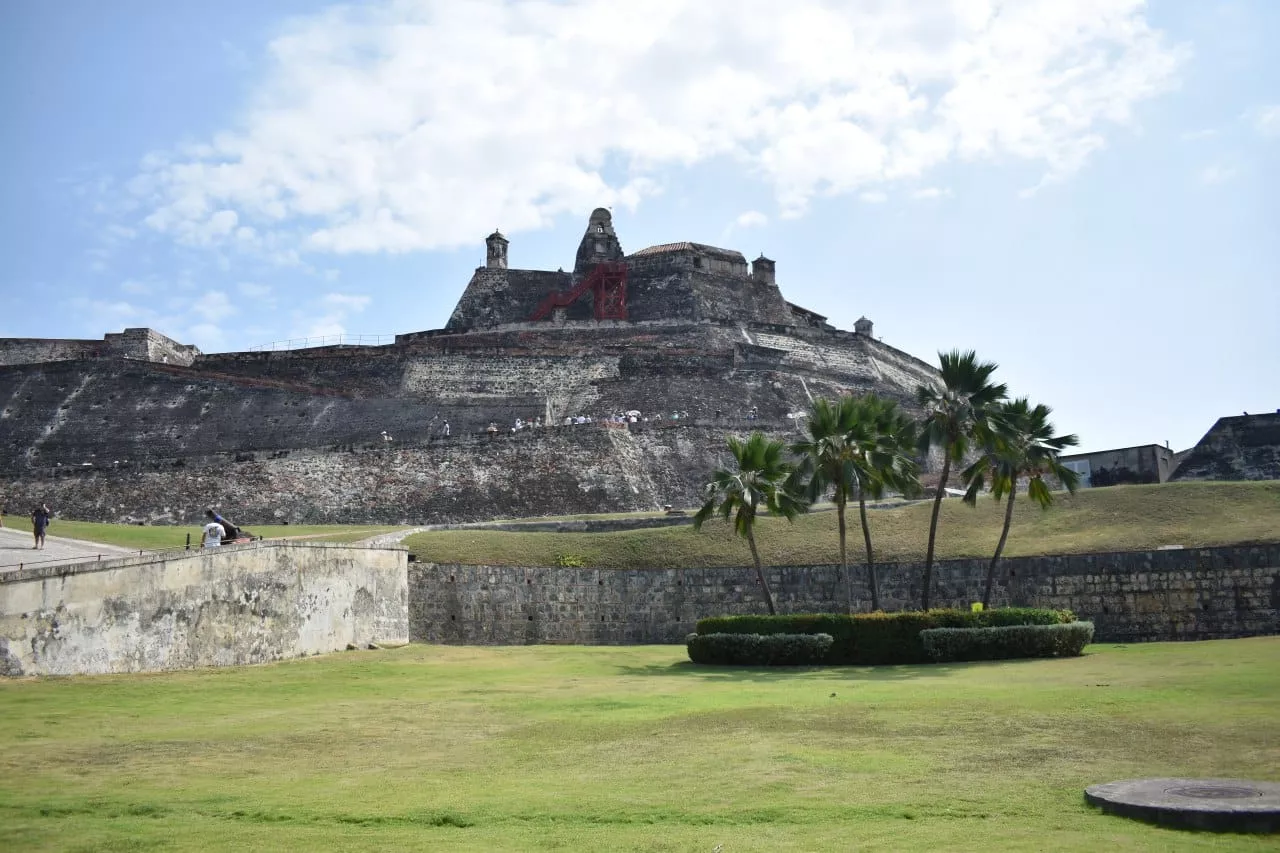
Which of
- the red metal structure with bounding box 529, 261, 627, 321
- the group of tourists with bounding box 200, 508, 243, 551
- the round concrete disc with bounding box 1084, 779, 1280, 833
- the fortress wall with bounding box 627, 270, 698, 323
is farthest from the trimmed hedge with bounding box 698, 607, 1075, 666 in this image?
the red metal structure with bounding box 529, 261, 627, 321

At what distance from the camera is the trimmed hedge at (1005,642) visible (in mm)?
21656

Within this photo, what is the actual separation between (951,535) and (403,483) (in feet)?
59.4

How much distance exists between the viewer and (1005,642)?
2173cm

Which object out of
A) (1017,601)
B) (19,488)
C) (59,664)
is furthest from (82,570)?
(19,488)

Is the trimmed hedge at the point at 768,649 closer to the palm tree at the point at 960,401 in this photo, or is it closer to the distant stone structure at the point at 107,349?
the palm tree at the point at 960,401

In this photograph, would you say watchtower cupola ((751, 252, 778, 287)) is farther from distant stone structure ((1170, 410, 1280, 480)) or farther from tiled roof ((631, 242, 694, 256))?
distant stone structure ((1170, 410, 1280, 480))

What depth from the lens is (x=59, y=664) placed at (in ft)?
53.7

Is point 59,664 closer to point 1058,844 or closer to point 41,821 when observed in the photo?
point 41,821

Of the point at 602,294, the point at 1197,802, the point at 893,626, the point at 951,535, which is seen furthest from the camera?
the point at 602,294

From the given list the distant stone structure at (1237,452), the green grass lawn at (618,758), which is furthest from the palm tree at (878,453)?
the distant stone structure at (1237,452)

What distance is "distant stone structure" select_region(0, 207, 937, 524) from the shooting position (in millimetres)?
38406

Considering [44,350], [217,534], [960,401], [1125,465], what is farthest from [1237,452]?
[44,350]

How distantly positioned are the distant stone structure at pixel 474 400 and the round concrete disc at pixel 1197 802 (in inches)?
1163

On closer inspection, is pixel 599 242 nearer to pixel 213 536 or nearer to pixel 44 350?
pixel 44 350
